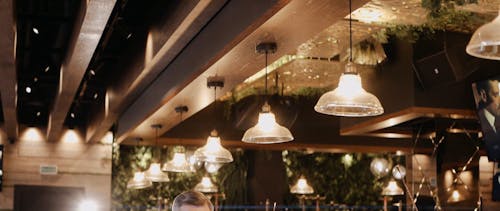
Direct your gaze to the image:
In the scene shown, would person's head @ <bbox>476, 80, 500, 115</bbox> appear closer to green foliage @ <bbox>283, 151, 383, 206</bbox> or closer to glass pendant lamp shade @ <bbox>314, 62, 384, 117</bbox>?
glass pendant lamp shade @ <bbox>314, 62, 384, 117</bbox>

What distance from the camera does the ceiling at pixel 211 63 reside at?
17.1 ft

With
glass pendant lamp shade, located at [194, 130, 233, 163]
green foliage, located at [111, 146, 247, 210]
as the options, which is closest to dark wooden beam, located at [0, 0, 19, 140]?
glass pendant lamp shade, located at [194, 130, 233, 163]

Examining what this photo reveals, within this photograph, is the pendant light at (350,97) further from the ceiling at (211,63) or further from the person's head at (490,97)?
the person's head at (490,97)

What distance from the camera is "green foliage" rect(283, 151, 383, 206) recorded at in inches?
608

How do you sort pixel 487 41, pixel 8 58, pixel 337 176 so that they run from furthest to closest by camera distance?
pixel 337 176 → pixel 8 58 → pixel 487 41

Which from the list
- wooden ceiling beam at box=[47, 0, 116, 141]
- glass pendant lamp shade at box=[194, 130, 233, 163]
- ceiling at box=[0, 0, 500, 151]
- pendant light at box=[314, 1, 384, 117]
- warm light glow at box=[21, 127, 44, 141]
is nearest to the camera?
pendant light at box=[314, 1, 384, 117]

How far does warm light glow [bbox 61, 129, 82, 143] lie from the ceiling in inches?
23.4

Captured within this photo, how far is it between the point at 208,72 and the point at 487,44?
3.21m

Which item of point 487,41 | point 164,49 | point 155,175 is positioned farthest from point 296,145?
point 487,41

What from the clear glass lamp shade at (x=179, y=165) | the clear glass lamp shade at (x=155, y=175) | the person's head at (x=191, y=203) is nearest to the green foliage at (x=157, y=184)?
the clear glass lamp shade at (x=155, y=175)

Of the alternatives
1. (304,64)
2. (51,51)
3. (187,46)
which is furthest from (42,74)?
(187,46)

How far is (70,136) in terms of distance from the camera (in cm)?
1305

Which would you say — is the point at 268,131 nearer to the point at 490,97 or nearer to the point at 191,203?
the point at 191,203

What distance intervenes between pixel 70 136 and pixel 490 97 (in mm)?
7379
